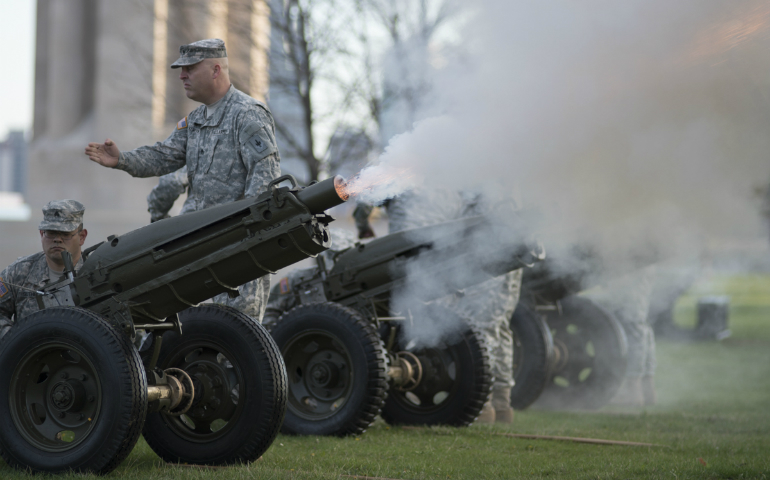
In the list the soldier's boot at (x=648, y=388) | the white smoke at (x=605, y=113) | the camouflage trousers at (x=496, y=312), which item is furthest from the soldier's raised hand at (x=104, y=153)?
the soldier's boot at (x=648, y=388)

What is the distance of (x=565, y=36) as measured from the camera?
5.13m

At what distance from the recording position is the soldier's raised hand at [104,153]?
16.3ft

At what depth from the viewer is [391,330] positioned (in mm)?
6707

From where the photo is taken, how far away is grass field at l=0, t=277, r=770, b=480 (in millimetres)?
4594

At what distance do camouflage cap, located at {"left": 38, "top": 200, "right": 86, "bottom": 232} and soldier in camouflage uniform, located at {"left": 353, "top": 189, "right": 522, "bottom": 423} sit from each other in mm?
2784

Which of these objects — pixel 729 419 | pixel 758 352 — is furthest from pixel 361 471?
pixel 758 352

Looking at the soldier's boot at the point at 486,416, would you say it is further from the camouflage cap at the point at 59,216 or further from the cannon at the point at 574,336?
the camouflage cap at the point at 59,216

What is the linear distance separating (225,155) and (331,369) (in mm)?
1765

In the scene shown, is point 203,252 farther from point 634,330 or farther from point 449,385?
point 634,330

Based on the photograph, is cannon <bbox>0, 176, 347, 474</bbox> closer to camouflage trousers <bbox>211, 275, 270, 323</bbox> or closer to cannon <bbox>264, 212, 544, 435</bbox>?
camouflage trousers <bbox>211, 275, 270, 323</bbox>

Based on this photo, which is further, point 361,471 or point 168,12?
point 168,12

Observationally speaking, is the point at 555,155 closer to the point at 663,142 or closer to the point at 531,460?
the point at 663,142

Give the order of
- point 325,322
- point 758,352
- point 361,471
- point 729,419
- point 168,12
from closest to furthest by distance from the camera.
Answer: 1. point 361,471
2. point 325,322
3. point 729,419
4. point 168,12
5. point 758,352

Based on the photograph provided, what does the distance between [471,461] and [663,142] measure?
7.13 feet
